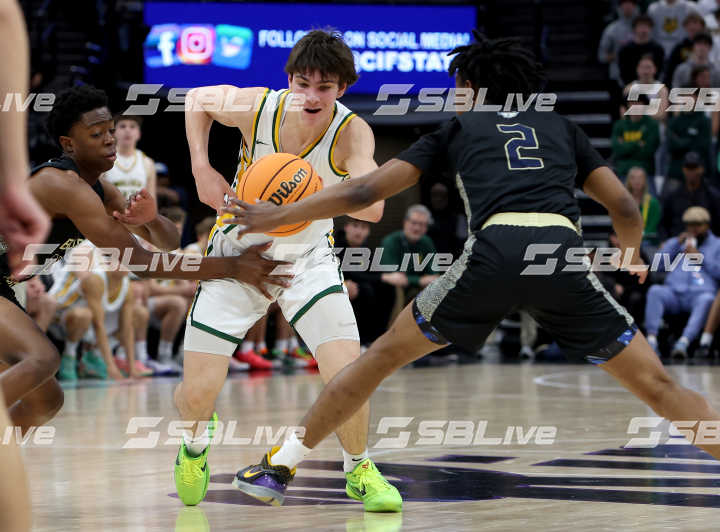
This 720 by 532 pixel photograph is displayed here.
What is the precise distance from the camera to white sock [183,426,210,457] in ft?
15.6

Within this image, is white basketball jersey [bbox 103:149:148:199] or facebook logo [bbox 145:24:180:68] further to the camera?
Result: facebook logo [bbox 145:24:180:68]

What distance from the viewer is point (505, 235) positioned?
3.99 metres

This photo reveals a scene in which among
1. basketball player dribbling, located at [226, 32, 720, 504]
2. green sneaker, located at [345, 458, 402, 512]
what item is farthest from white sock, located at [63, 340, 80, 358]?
basketball player dribbling, located at [226, 32, 720, 504]

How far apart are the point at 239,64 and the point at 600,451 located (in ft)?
33.3

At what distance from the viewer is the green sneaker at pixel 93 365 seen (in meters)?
11.2

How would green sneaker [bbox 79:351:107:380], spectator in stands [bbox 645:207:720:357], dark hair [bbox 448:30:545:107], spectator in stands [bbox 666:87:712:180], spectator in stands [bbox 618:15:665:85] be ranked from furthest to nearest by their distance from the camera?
spectator in stands [bbox 618:15:665:85]
spectator in stands [bbox 666:87:712:180]
spectator in stands [bbox 645:207:720:357]
green sneaker [bbox 79:351:107:380]
dark hair [bbox 448:30:545:107]

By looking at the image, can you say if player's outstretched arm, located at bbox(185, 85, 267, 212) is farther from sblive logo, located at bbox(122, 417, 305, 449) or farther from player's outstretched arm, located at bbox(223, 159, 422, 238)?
sblive logo, located at bbox(122, 417, 305, 449)

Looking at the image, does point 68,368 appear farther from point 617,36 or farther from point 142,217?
point 617,36

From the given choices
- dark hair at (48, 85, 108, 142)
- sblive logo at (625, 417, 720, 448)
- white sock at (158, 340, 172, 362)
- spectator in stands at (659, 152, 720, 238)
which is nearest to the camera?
sblive logo at (625, 417, 720, 448)

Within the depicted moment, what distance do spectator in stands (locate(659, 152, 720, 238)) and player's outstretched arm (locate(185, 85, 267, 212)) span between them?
9.39m

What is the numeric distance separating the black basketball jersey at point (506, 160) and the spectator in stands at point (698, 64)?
11125 mm

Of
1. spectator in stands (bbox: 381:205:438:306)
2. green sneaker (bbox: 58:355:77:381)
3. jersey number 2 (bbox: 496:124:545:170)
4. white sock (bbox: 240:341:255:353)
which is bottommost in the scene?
white sock (bbox: 240:341:255:353)

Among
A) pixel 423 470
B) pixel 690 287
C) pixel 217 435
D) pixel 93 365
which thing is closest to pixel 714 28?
pixel 690 287

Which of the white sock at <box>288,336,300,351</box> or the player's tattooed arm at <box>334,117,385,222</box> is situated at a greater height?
the player's tattooed arm at <box>334,117,385,222</box>
